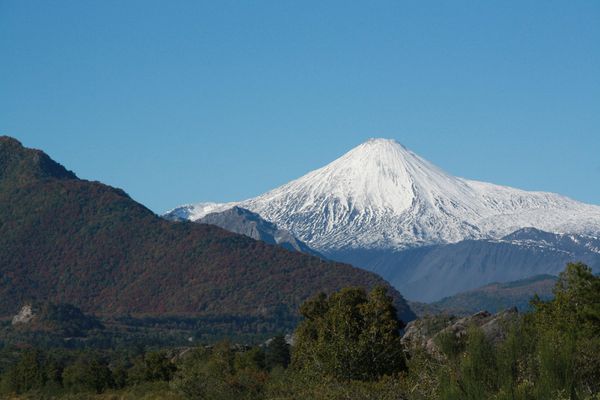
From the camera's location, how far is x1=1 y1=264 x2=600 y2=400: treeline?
41.2 meters

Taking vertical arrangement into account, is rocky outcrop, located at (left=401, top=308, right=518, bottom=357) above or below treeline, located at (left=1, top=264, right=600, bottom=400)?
above

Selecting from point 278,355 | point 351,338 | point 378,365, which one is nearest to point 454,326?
point 351,338

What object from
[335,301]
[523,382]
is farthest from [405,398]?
[335,301]

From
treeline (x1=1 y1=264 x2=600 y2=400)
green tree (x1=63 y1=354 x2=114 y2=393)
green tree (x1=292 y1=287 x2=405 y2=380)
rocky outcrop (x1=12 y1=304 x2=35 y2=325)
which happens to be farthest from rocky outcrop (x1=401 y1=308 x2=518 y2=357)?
rocky outcrop (x1=12 y1=304 x2=35 y2=325)

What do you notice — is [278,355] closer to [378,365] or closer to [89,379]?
[89,379]

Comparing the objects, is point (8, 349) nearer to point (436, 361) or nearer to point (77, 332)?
point (77, 332)

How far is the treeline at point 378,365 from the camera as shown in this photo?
41156mm

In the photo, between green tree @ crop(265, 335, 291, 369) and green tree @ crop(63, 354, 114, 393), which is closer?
green tree @ crop(63, 354, 114, 393)

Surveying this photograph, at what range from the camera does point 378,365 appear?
6294 centimetres

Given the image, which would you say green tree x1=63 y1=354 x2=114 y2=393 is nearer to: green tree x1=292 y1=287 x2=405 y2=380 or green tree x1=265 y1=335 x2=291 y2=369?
green tree x1=265 y1=335 x2=291 y2=369

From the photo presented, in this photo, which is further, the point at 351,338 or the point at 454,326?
the point at 454,326

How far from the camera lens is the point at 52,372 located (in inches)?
3804

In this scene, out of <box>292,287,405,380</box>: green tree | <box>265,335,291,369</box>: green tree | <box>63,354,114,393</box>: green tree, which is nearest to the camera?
<box>292,287,405,380</box>: green tree

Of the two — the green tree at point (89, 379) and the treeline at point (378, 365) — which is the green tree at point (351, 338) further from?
the green tree at point (89, 379)
